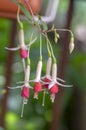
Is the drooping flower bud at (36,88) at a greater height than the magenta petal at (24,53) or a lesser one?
lesser

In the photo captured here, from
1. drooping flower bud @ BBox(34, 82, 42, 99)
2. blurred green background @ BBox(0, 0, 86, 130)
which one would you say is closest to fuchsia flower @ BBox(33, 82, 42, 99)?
drooping flower bud @ BBox(34, 82, 42, 99)

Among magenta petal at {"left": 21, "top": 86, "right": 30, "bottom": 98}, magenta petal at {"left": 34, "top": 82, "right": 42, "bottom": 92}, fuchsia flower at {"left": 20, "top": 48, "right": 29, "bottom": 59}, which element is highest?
fuchsia flower at {"left": 20, "top": 48, "right": 29, "bottom": 59}

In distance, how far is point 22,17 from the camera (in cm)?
101

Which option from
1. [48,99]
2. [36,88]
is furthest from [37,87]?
[48,99]

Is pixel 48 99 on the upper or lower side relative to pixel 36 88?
lower

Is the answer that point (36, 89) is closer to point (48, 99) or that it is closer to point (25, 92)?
point (25, 92)

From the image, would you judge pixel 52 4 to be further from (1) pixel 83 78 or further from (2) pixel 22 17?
(1) pixel 83 78

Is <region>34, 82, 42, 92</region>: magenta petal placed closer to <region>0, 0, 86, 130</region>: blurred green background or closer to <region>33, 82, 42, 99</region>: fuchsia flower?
<region>33, 82, 42, 99</region>: fuchsia flower

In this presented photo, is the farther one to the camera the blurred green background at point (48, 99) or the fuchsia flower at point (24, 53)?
the blurred green background at point (48, 99)

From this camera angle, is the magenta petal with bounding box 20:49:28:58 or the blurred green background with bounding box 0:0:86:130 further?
the blurred green background with bounding box 0:0:86:130

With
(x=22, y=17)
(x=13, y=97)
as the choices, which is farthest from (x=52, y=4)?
(x=13, y=97)

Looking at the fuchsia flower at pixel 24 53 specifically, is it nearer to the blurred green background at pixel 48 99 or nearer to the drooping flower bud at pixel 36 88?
the drooping flower bud at pixel 36 88

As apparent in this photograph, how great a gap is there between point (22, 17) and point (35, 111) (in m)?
0.87

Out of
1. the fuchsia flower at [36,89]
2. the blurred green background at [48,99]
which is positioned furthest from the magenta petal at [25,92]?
the blurred green background at [48,99]
